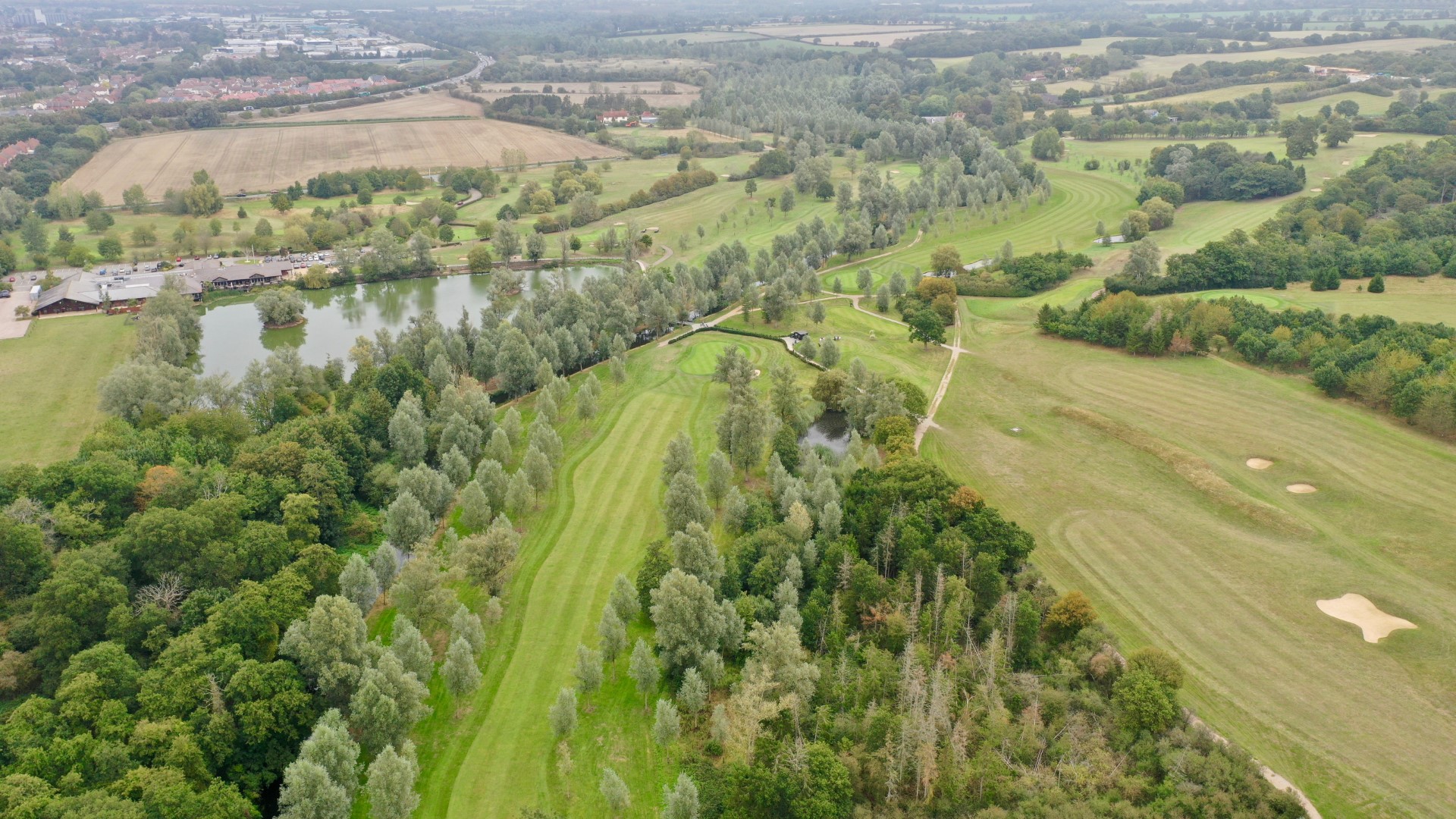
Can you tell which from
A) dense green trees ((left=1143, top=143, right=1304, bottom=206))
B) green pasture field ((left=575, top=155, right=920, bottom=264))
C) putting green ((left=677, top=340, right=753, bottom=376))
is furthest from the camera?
dense green trees ((left=1143, top=143, right=1304, bottom=206))

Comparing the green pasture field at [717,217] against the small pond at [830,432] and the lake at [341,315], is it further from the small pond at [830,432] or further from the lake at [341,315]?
the small pond at [830,432]

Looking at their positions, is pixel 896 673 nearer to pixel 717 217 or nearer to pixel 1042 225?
pixel 1042 225

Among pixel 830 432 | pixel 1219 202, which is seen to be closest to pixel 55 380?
pixel 830 432

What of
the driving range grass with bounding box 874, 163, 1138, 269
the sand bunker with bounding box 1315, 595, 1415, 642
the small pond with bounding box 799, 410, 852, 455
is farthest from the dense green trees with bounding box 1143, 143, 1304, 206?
the sand bunker with bounding box 1315, 595, 1415, 642

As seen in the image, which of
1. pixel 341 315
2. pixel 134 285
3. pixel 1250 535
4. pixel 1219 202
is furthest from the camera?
pixel 1219 202

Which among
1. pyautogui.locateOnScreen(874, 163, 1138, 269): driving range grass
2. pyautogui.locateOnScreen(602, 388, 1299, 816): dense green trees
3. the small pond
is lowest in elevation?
the small pond

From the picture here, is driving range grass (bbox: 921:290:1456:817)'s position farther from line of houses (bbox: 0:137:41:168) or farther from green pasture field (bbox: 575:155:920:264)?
line of houses (bbox: 0:137:41:168)

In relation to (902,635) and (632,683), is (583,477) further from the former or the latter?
(902,635)

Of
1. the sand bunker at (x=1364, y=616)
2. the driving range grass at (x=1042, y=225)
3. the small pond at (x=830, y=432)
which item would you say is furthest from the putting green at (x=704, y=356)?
the sand bunker at (x=1364, y=616)
